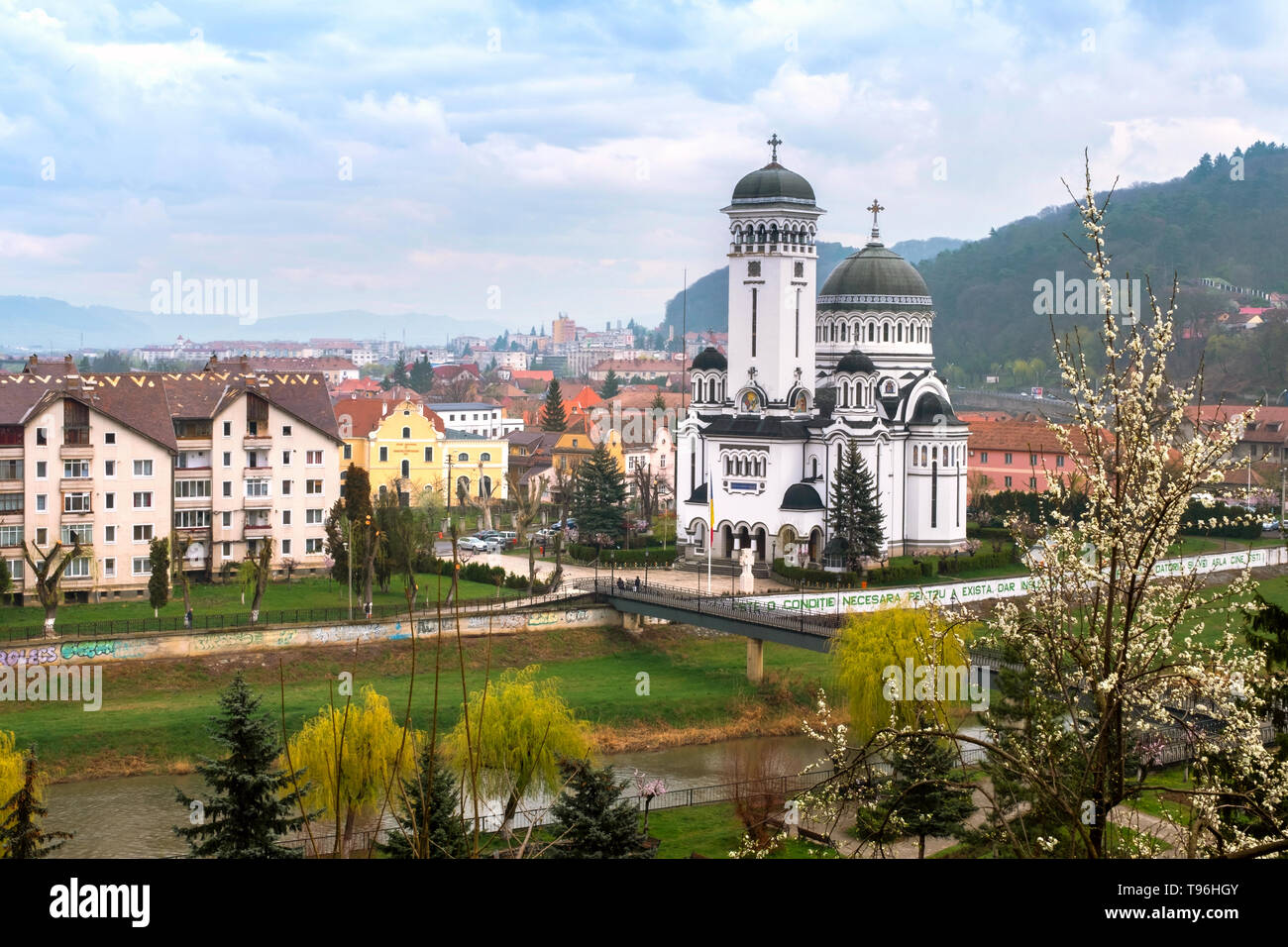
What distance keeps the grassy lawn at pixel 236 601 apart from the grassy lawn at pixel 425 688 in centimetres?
269

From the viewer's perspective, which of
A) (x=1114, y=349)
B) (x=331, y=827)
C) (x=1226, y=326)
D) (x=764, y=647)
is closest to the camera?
(x=1114, y=349)

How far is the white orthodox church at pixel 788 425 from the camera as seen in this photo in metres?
51.9

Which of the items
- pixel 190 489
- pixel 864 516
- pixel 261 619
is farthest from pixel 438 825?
pixel 864 516

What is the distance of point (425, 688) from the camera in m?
37.3

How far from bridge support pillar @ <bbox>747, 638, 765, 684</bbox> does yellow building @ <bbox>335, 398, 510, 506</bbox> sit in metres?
28.6

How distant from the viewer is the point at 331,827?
27219 millimetres

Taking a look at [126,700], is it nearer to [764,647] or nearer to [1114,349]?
[764,647]

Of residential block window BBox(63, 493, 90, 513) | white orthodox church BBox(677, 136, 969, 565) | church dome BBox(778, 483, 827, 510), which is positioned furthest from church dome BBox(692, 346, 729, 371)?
residential block window BBox(63, 493, 90, 513)

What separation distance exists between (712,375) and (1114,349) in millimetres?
47414

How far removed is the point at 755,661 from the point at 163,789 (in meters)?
15.8

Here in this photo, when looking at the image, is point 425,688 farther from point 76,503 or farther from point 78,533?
point 76,503

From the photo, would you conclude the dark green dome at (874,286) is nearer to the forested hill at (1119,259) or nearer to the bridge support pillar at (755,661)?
the bridge support pillar at (755,661)
